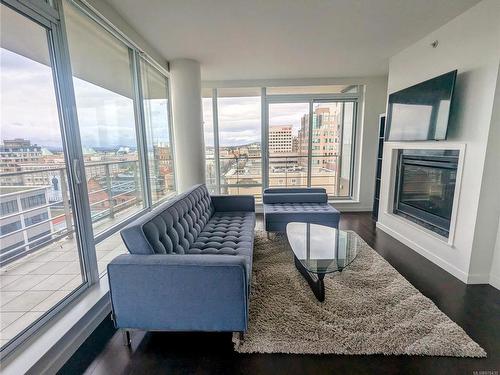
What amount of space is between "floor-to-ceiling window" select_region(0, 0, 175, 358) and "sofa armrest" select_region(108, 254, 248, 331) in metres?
0.61

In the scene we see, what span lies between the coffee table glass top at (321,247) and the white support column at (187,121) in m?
1.69

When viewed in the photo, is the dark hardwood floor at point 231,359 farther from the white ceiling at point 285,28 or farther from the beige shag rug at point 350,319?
the white ceiling at point 285,28

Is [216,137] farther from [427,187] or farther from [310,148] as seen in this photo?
[427,187]

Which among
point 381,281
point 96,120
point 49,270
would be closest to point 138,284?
point 49,270

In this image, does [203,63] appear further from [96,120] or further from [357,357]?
[357,357]

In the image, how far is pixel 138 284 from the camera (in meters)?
1.42

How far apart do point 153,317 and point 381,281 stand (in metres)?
1.96

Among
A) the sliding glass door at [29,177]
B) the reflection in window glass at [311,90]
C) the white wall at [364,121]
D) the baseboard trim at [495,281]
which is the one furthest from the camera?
the reflection in window glass at [311,90]

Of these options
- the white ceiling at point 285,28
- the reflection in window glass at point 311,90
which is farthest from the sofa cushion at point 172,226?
the reflection in window glass at point 311,90

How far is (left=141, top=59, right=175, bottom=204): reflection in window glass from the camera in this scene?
2.96 meters

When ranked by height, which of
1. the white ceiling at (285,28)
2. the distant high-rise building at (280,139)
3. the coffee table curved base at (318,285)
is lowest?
the coffee table curved base at (318,285)

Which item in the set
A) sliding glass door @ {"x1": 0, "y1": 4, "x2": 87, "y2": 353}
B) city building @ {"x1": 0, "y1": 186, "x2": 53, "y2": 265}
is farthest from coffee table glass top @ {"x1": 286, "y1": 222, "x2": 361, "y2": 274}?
city building @ {"x1": 0, "y1": 186, "x2": 53, "y2": 265}

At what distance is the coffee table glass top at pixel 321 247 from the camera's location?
1.85 meters

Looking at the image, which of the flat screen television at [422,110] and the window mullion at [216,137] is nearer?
the flat screen television at [422,110]
